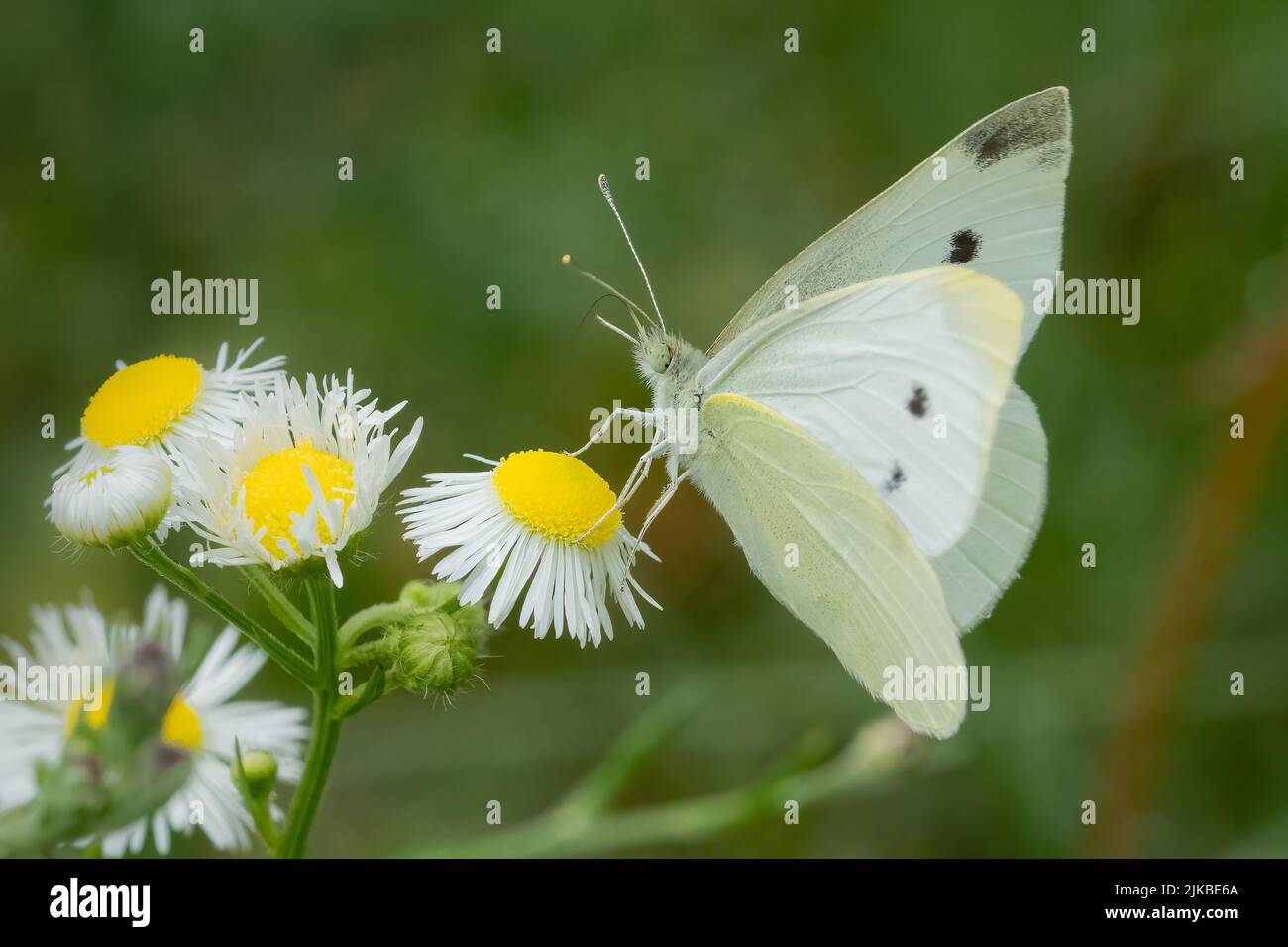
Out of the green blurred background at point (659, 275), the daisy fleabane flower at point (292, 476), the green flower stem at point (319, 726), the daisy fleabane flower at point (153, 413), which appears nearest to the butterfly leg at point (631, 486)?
the daisy fleabane flower at point (292, 476)

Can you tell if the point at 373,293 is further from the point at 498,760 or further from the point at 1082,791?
the point at 1082,791

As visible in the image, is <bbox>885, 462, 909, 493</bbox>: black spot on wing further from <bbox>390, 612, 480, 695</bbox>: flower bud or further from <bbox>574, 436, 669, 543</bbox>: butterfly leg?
<bbox>390, 612, 480, 695</bbox>: flower bud

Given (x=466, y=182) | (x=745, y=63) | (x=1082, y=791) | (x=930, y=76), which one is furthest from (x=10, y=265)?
(x=1082, y=791)

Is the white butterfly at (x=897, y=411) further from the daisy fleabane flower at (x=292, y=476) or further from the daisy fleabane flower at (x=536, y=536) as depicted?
the daisy fleabane flower at (x=292, y=476)

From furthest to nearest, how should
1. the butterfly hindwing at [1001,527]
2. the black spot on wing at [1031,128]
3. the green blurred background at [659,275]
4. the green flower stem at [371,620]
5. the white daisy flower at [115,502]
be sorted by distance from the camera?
the green blurred background at [659,275], the butterfly hindwing at [1001,527], the black spot on wing at [1031,128], the green flower stem at [371,620], the white daisy flower at [115,502]

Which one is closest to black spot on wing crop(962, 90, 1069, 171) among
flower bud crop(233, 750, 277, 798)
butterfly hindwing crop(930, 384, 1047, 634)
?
butterfly hindwing crop(930, 384, 1047, 634)

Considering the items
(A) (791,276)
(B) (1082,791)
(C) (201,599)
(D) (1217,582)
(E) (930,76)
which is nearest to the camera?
(C) (201,599)
